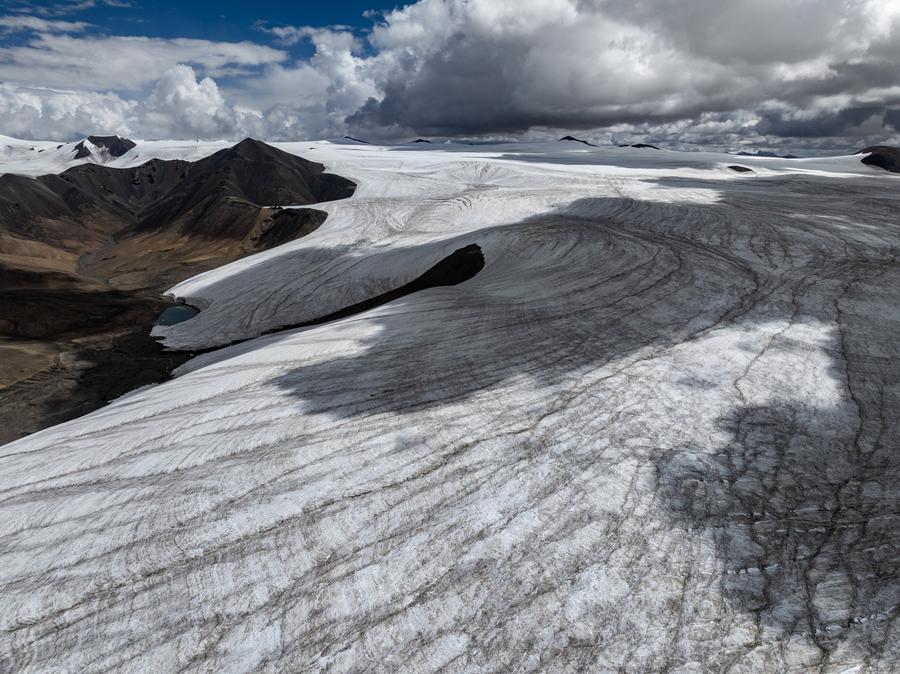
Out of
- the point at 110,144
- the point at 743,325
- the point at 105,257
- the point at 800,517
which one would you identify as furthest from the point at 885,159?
the point at 110,144

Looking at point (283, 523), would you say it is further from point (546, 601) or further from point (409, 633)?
point (546, 601)

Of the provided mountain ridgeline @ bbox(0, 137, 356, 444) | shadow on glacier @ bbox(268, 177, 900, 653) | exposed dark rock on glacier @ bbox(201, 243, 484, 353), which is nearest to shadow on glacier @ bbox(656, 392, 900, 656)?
shadow on glacier @ bbox(268, 177, 900, 653)

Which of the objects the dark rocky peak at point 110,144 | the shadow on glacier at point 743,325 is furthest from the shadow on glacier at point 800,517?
the dark rocky peak at point 110,144

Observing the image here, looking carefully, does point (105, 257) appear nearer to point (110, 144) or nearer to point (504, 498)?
point (504, 498)

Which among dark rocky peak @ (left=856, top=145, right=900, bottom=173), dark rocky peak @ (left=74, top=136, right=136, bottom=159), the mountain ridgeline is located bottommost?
the mountain ridgeline

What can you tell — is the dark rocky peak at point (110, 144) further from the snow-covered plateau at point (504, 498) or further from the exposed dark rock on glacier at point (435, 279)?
the snow-covered plateau at point (504, 498)

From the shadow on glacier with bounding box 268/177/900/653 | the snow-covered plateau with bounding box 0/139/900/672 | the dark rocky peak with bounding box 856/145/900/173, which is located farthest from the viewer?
the dark rocky peak with bounding box 856/145/900/173

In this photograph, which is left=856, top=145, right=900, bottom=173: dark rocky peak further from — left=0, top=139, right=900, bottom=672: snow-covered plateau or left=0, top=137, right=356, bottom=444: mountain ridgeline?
left=0, top=139, right=900, bottom=672: snow-covered plateau
